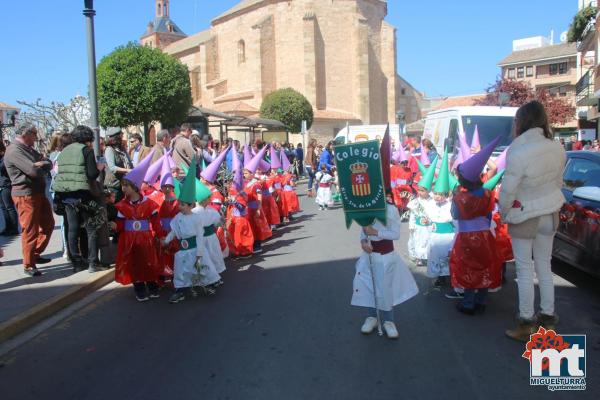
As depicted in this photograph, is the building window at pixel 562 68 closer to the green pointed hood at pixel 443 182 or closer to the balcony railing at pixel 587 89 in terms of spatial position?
the balcony railing at pixel 587 89

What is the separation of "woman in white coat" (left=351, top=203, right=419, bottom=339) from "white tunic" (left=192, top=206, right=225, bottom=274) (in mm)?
2230

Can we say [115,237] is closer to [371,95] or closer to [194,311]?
[194,311]

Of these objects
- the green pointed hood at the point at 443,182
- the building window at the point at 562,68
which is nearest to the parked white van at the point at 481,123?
the green pointed hood at the point at 443,182

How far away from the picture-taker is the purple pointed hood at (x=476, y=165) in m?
4.84

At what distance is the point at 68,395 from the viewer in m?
3.75

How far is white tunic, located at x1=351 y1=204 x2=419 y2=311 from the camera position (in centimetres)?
459

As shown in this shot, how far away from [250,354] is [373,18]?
156ft

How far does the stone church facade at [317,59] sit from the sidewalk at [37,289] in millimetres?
36443

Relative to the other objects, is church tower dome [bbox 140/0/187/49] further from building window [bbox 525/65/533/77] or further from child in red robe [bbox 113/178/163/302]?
child in red robe [bbox 113/178/163/302]

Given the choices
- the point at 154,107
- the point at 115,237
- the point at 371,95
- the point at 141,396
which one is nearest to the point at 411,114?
the point at 371,95

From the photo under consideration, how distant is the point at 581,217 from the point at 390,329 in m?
2.83

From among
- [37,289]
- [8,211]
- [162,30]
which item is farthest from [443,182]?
[162,30]

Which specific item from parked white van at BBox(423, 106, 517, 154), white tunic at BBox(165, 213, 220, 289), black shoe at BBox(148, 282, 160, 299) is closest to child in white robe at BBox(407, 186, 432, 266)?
white tunic at BBox(165, 213, 220, 289)

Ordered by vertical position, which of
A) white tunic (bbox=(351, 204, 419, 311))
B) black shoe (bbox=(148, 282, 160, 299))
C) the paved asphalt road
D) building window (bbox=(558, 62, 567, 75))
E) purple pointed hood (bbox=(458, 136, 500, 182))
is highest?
building window (bbox=(558, 62, 567, 75))
